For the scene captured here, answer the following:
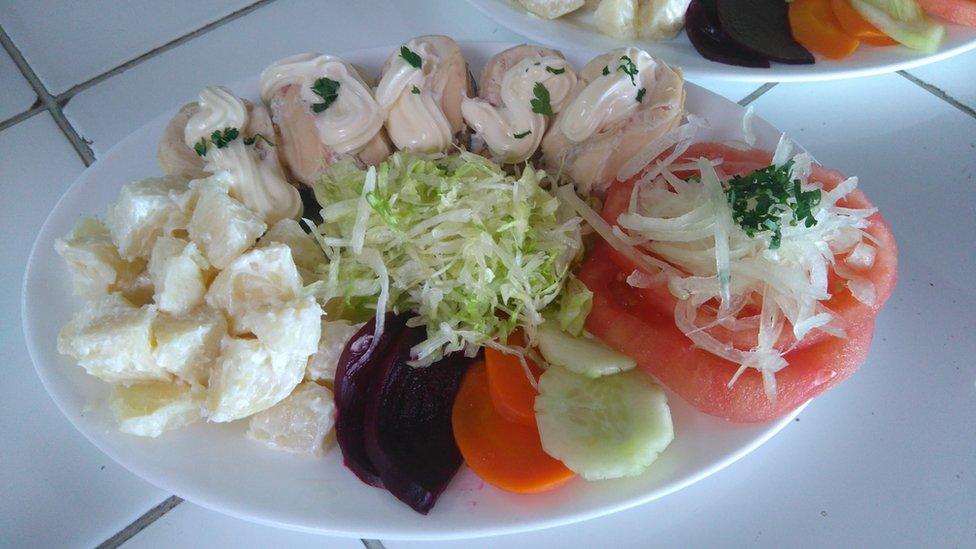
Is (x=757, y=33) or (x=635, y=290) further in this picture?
(x=757, y=33)

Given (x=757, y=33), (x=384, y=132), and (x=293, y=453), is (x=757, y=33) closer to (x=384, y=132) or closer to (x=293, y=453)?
(x=384, y=132)

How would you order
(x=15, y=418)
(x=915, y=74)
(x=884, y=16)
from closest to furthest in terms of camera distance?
(x=15, y=418)
(x=884, y=16)
(x=915, y=74)

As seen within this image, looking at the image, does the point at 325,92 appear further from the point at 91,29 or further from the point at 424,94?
the point at 91,29

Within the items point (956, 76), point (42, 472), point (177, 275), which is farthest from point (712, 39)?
point (42, 472)

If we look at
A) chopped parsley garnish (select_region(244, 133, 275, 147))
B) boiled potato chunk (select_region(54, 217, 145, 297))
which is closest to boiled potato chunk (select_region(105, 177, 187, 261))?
boiled potato chunk (select_region(54, 217, 145, 297))

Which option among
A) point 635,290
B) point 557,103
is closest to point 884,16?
point 557,103

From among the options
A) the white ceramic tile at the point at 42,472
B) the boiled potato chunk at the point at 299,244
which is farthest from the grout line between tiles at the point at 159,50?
the boiled potato chunk at the point at 299,244

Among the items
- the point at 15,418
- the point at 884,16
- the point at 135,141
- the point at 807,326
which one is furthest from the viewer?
the point at 884,16

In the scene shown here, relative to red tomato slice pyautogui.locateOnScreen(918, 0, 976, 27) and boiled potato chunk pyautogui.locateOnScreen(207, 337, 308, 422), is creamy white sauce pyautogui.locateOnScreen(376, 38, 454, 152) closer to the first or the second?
boiled potato chunk pyautogui.locateOnScreen(207, 337, 308, 422)
